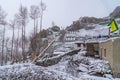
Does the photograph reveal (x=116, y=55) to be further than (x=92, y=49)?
No

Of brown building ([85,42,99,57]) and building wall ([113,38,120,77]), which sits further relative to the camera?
brown building ([85,42,99,57])

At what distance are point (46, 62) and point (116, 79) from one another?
29.2 feet

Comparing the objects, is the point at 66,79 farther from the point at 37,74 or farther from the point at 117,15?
the point at 117,15

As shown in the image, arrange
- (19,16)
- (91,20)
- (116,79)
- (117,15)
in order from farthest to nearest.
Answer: (91,20) → (117,15) → (19,16) → (116,79)

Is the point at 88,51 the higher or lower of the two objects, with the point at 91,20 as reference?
lower

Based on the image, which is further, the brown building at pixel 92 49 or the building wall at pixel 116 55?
the brown building at pixel 92 49

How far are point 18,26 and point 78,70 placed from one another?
23.2 m

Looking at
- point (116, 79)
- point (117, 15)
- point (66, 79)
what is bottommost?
point (116, 79)

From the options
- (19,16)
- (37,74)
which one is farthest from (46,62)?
(19,16)

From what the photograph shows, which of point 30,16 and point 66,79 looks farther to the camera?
point 30,16

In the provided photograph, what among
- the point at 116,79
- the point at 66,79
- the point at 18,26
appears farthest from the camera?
the point at 18,26

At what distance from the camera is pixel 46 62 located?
825 inches

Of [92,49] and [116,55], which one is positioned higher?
[92,49]

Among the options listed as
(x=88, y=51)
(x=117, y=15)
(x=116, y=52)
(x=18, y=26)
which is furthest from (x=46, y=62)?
(x=117, y=15)
